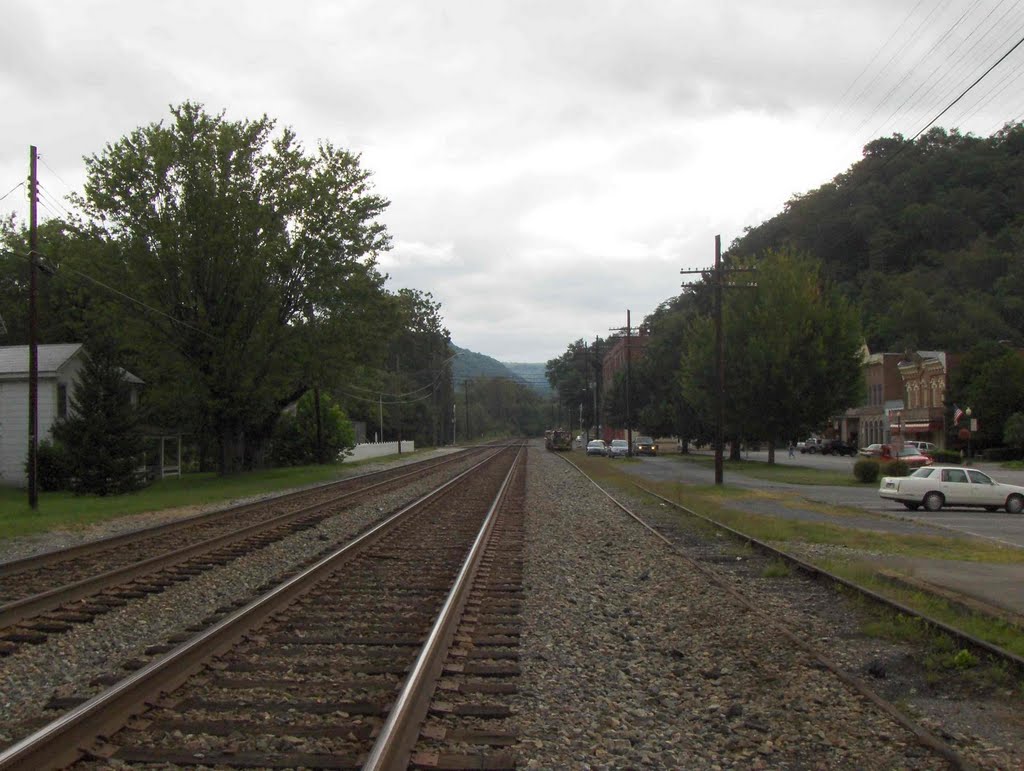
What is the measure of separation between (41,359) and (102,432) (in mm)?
10668

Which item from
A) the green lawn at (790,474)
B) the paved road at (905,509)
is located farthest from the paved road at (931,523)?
the green lawn at (790,474)

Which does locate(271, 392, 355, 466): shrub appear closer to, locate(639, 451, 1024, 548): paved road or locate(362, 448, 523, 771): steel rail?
locate(639, 451, 1024, 548): paved road

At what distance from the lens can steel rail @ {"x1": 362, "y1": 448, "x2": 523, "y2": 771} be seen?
5.20 meters

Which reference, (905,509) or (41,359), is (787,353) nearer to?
(905,509)

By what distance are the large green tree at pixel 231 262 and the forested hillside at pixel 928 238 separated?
68.5 meters

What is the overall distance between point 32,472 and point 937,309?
100735mm

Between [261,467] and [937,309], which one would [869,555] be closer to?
[261,467]

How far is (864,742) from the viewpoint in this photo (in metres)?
6.04

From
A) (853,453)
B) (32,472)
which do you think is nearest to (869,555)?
(32,472)

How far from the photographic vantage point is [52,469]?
3734cm

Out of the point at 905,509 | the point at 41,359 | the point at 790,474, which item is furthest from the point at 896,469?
the point at 41,359

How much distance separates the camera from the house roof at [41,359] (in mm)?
39812

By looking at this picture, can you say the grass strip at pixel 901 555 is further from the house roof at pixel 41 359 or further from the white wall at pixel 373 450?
the white wall at pixel 373 450

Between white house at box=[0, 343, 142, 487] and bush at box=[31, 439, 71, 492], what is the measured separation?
1.83 metres
